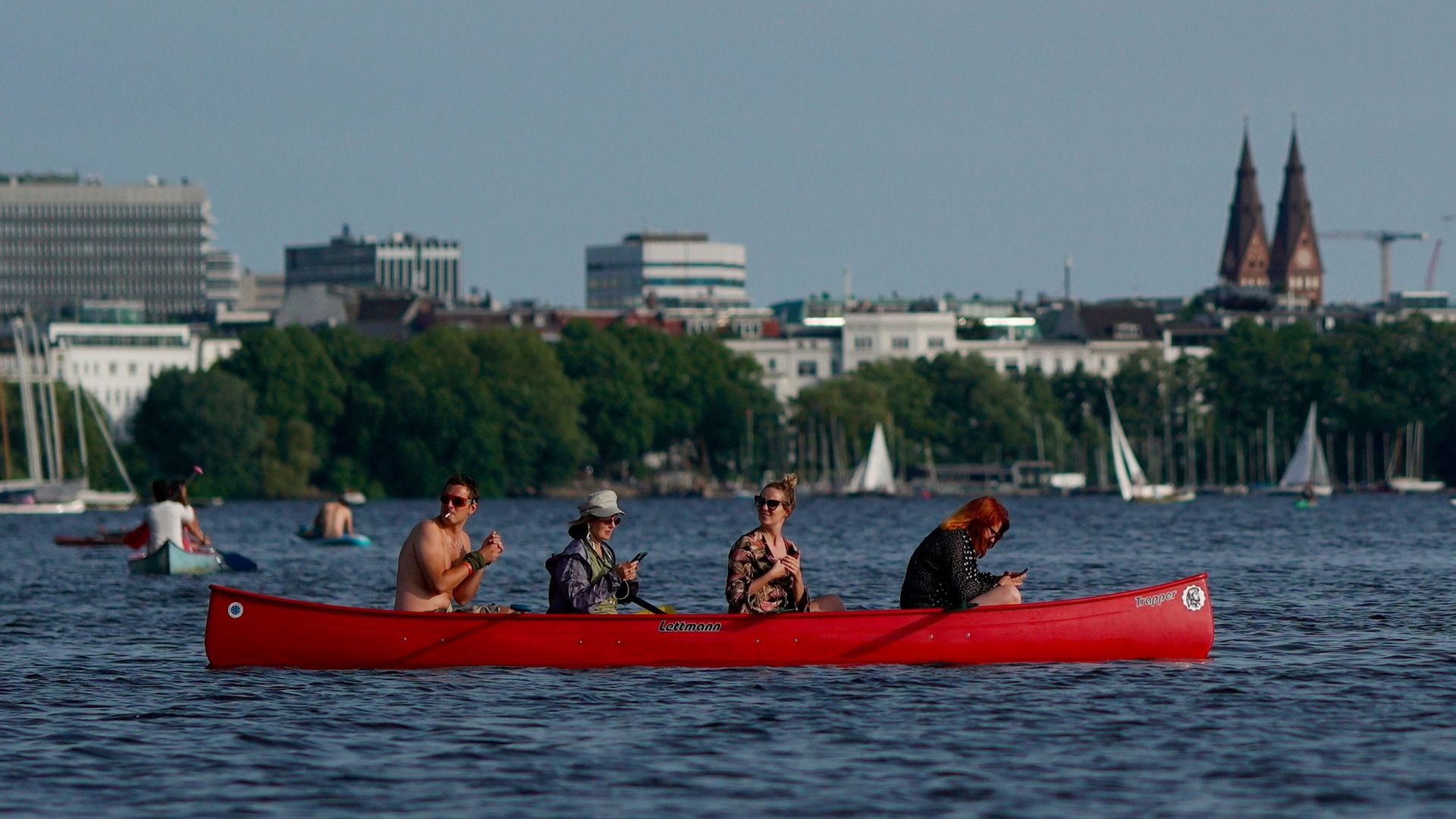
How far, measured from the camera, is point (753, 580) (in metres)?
28.4

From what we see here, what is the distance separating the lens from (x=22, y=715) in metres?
27.0

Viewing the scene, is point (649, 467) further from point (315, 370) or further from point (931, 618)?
point (931, 618)

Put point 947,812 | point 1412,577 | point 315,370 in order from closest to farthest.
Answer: point 947,812, point 1412,577, point 315,370

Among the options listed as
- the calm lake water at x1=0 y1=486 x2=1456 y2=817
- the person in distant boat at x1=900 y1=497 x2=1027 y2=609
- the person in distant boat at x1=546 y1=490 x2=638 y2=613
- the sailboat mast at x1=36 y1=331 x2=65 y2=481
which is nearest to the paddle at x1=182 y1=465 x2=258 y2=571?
the calm lake water at x1=0 y1=486 x2=1456 y2=817

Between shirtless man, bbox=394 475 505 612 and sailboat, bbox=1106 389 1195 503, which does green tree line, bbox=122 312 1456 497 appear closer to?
sailboat, bbox=1106 389 1195 503

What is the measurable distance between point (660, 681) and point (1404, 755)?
8.45 m

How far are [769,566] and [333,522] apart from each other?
4895cm

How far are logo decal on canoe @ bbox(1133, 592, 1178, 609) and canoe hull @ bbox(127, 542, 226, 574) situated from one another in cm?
2643

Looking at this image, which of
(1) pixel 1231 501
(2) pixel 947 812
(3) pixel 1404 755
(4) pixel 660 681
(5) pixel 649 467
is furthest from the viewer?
(5) pixel 649 467

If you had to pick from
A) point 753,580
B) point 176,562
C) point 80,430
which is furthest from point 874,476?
point 753,580

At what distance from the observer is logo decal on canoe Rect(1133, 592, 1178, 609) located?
1171 inches

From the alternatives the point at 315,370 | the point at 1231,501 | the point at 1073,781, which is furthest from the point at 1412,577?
the point at 315,370

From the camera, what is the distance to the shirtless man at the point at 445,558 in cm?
2708

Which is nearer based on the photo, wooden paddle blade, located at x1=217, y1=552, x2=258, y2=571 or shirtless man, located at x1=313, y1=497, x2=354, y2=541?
wooden paddle blade, located at x1=217, y1=552, x2=258, y2=571
